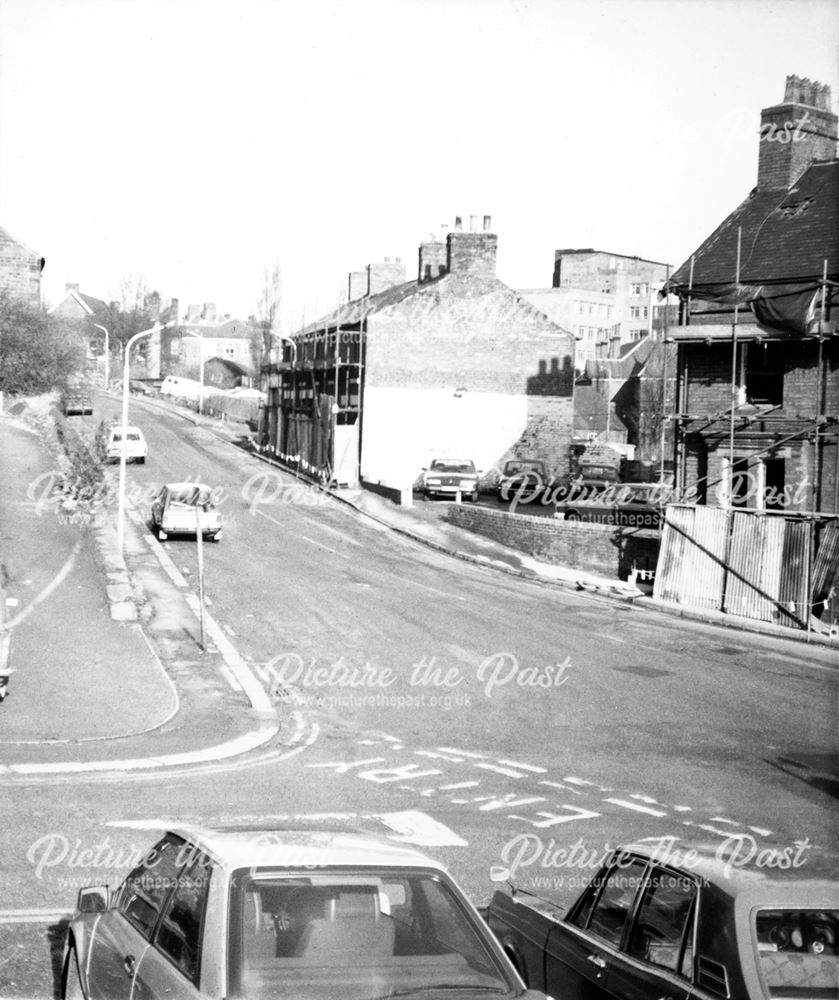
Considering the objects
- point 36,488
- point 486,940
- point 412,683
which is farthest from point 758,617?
point 486,940

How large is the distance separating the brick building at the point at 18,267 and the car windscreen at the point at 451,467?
59.2 ft

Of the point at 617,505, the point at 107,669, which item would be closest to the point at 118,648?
the point at 107,669

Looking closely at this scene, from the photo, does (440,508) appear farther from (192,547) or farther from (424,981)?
(424,981)

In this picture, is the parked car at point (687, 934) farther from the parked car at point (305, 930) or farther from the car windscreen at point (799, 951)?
the parked car at point (305, 930)

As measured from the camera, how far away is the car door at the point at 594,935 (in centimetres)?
651

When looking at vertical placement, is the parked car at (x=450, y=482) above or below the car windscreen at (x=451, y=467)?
below

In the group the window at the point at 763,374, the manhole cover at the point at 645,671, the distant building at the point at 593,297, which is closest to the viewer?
the manhole cover at the point at 645,671

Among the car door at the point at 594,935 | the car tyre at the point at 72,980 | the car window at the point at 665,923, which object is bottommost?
the car tyre at the point at 72,980

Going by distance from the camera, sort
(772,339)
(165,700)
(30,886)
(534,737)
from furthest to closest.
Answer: (772,339) < (165,700) < (534,737) < (30,886)

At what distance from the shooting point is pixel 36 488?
37.9 meters

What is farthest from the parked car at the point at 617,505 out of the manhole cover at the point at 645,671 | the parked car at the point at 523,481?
the manhole cover at the point at 645,671

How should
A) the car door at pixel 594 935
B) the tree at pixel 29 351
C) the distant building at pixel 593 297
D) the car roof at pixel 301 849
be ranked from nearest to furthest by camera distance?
1. the car roof at pixel 301 849
2. the car door at pixel 594 935
3. the tree at pixel 29 351
4. the distant building at pixel 593 297

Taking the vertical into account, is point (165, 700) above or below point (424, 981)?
below

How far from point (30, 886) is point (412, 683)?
11358 mm
